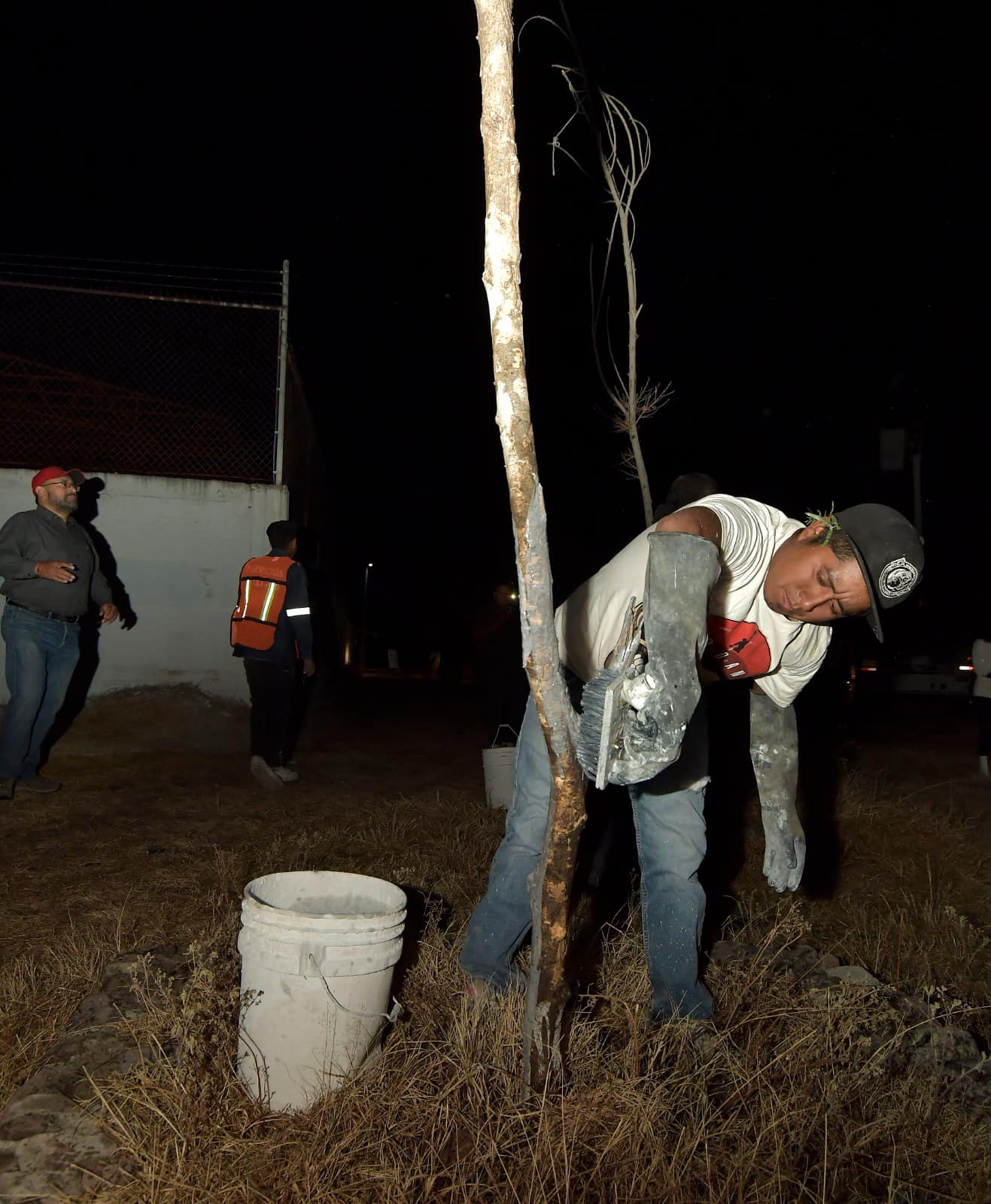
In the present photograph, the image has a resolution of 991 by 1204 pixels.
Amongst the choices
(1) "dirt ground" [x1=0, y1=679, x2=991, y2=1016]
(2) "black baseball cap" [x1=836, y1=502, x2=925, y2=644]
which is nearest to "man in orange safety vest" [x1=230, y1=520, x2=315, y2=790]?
A: (1) "dirt ground" [x1=0, y1=679, x2=991, y2=1016]

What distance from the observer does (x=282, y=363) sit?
325 inches

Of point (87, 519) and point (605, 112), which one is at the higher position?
point (605, 112)

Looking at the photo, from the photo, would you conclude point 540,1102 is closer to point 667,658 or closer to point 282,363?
point 667,658

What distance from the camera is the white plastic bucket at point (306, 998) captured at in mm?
2068

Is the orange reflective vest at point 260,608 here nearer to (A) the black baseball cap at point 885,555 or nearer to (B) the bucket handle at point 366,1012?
(B) the bucket handle at point 366,1012

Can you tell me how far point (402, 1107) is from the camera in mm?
1975

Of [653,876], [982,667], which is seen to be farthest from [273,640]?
[982,667]

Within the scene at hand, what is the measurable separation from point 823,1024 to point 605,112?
374cm

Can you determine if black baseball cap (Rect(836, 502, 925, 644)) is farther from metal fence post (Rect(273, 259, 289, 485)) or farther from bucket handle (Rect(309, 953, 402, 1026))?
metal fence post (Rect(273, 259, 289, 485))

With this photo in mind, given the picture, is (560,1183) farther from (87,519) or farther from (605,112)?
(87,519)

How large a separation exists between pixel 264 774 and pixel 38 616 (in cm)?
176

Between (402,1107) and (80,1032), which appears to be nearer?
(402,1107)

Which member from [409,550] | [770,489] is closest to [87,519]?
[770,489]

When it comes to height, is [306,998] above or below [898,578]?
below
